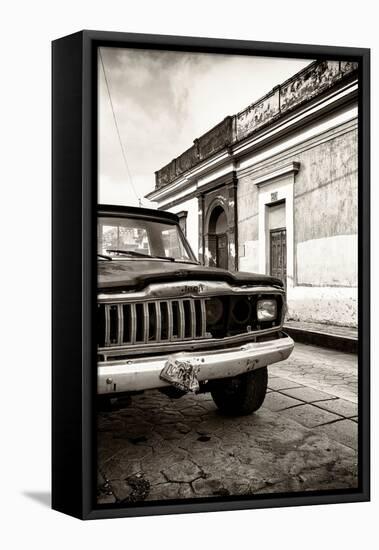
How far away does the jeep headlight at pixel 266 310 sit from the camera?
9.61 ft

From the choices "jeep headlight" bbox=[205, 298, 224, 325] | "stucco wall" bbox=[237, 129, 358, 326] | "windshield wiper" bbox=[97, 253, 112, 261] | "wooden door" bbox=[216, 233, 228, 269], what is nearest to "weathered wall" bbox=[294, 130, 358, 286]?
"stucco wall" bbox=[237, 129, 358, 326]

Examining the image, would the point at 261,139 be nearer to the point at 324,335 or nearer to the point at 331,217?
the point at 331,217

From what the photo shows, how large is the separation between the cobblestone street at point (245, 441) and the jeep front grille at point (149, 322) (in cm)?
32

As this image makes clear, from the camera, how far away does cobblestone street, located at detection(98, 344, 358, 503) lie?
2631 millimetres

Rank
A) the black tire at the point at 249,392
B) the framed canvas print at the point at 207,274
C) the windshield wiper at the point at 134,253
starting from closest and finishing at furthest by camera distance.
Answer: the framed canvas print at the point at 207,274 < the windshield wiper at the point at 134,253 < the black tire at the point at 249,392

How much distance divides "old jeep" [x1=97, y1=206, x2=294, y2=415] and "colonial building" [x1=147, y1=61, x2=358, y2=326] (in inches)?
5.8

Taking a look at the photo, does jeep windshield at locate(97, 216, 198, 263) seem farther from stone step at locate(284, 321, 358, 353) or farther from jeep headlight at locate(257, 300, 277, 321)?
stone step at locate(284, 321, 358, 353)

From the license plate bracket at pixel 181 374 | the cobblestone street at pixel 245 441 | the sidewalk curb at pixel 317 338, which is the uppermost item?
the sidewalk curb at pixel 317 338

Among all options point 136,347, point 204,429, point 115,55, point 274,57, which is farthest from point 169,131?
point 204,429

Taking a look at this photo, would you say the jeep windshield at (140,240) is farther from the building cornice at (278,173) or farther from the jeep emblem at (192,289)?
the building cornice at (278,173)

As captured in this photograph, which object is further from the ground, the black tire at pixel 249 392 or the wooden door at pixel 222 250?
the wooden door at pixel 222 250

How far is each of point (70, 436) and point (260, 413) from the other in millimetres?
1019

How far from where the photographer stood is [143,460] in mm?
2639

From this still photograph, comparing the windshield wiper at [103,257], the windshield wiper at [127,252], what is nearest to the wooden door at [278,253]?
the windshield wiper at [127,252]
